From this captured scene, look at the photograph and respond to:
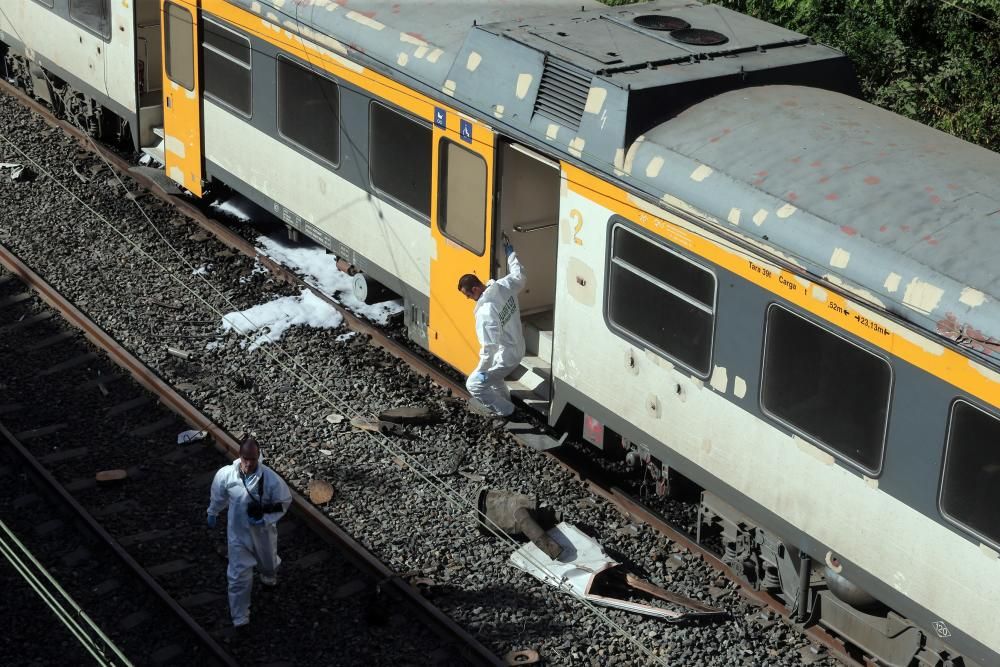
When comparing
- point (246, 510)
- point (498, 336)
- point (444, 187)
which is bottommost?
point (246, 510)

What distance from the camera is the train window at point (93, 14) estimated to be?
1570 cm

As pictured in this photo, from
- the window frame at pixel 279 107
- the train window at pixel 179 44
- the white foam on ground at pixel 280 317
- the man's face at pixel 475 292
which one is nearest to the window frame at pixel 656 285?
the man's face at pixel 475 292

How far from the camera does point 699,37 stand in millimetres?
10789

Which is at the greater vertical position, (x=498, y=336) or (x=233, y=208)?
(x=498, y=336)

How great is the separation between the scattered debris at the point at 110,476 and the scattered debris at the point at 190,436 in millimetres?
579

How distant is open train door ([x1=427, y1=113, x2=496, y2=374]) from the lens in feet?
35.9

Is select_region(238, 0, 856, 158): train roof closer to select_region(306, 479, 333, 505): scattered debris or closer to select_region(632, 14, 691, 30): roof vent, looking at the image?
select_region(632, 14, 691, 30): roof vent

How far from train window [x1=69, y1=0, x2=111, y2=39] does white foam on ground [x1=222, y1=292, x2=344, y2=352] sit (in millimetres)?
4101

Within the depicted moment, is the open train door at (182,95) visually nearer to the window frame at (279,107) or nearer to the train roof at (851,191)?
the window frame at (279,107)

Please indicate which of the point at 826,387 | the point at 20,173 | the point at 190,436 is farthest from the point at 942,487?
the point at 20,173

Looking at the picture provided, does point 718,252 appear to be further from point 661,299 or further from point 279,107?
point 279,107

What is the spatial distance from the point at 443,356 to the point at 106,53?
6.31 metres

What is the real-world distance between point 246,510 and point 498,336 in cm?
250

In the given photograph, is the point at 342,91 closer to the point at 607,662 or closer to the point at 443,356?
the point at 443,356
